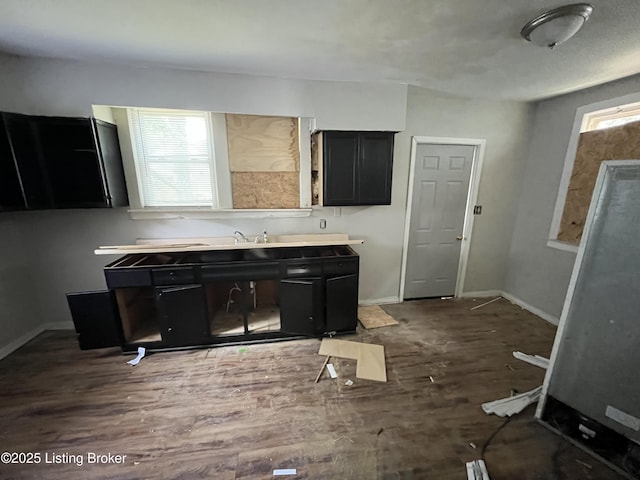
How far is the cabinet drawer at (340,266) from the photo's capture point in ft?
8.63

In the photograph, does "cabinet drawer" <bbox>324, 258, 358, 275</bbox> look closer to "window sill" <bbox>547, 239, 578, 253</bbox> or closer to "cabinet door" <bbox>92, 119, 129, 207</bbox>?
"cabinet door" <bbox>92, 119, 129, 207</bbox>

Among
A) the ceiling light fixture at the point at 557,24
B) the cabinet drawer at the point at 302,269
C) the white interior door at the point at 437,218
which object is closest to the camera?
the ceiling light fixture at the point at 557,24

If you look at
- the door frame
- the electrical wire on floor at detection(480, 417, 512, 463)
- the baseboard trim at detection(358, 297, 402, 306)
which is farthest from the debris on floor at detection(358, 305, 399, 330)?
the electrical wire on floor at detection(480, 417, 512, 463)

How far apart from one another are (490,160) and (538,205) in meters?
0.82

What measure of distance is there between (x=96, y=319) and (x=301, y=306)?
6.15 ft

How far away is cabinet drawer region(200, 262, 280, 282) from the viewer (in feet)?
8.11

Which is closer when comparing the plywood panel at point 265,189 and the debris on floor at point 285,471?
the debris on floor at point 285,471

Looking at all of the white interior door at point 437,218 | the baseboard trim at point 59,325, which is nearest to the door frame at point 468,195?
the white interior door at point 437,218

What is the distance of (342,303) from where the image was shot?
8.89 ft

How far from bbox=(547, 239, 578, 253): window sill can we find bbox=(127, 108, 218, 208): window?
13.0ft

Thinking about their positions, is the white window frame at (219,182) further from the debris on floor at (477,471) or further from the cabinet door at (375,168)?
the debris on floor at (477,471)

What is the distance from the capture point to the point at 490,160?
10.8 feet

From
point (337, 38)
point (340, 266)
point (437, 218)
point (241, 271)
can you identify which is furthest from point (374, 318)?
point (337, 38)

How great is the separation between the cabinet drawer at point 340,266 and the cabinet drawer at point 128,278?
1.68m
